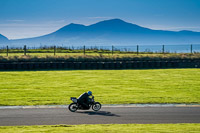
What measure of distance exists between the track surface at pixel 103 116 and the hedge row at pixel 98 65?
20.0m

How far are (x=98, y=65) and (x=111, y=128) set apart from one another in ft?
80.0

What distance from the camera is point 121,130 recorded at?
1065 cm

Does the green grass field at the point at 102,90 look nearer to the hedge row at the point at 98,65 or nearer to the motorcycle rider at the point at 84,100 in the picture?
the motorcycle rider at the point at 84,100

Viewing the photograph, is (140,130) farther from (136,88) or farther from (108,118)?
(136,88)

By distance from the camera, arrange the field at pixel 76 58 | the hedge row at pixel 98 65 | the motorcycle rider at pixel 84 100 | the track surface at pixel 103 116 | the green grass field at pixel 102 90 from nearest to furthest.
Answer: the track surface at pixel 103 116 → the motorcycle rider at pixel 84 100 → the green grass field at pixel 102 90 → the hedge row at pixel 98 65 → the field at pixel 76 58

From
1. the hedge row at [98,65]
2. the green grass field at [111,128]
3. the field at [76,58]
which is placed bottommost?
the green grass field at [111,128]

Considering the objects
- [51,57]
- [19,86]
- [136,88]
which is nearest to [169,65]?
[51,57]

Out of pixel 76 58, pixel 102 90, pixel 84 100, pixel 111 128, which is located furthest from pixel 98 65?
pixel 111 128

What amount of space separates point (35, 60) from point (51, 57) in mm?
1909

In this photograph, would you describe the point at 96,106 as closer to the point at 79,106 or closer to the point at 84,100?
the point at 84,100

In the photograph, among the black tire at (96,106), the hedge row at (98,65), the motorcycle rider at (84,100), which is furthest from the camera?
the hedge row at (98,65)

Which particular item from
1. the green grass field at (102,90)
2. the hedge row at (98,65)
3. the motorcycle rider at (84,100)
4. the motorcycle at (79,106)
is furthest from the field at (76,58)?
the motorcycle rider at (84,100)

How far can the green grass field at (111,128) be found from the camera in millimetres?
10530

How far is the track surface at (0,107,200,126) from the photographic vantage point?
1227 centimetres
